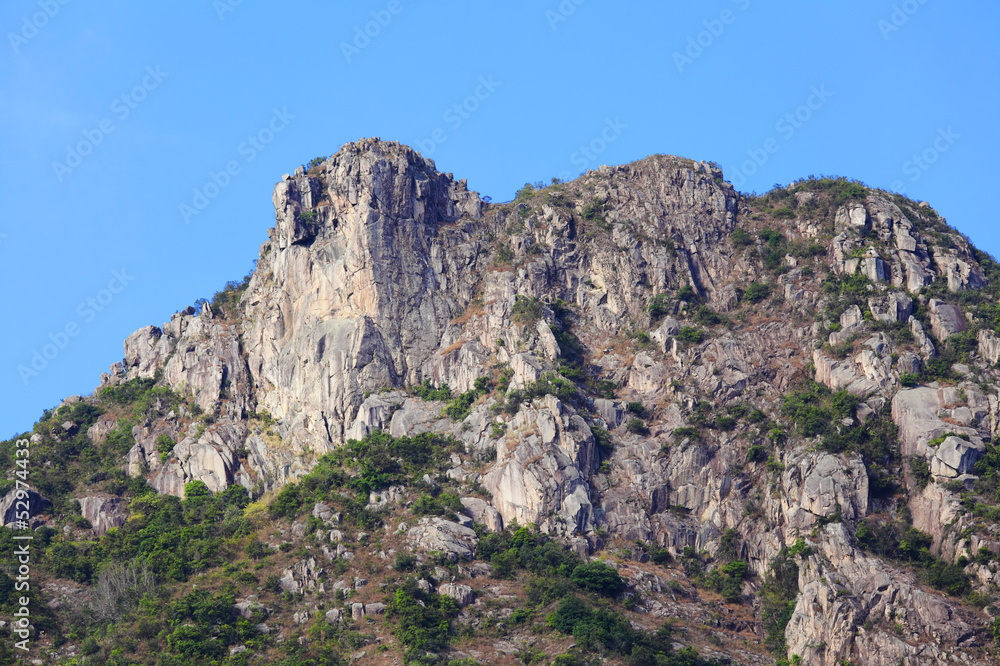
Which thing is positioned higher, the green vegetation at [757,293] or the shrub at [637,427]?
the green vegetation at [757,293]

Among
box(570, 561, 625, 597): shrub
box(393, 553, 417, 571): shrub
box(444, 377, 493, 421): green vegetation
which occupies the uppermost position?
box(444, 377, 493, 421): green vegetation

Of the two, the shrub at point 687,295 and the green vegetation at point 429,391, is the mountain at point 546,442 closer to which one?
the shrub at point 687,295

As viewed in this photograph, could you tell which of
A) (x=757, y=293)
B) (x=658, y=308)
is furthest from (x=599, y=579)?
(x=757, y=293)

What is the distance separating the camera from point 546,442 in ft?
336

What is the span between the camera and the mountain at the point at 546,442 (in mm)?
90750

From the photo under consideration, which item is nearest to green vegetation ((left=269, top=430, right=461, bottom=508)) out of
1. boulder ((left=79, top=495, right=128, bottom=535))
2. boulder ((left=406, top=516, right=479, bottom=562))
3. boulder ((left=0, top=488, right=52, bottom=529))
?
boulder ((left=406, top=516, right=479, bottom=562))

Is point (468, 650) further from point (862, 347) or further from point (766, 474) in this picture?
point (862, 347)

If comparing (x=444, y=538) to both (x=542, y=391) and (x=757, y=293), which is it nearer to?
(x=542, y=391)

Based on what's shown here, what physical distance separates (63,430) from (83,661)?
116 feet

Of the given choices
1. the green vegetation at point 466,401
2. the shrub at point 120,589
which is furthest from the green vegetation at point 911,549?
the shrub at point 120,589

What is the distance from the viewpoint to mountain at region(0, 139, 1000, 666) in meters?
90.8

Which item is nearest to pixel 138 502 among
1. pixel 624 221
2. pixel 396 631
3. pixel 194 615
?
pixel 194 615

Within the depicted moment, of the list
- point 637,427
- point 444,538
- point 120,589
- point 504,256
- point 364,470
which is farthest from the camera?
point 504,256

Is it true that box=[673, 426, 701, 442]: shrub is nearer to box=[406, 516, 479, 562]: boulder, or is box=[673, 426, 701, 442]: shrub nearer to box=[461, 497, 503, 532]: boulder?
box=[461, 497, 503, 532]: boulder
